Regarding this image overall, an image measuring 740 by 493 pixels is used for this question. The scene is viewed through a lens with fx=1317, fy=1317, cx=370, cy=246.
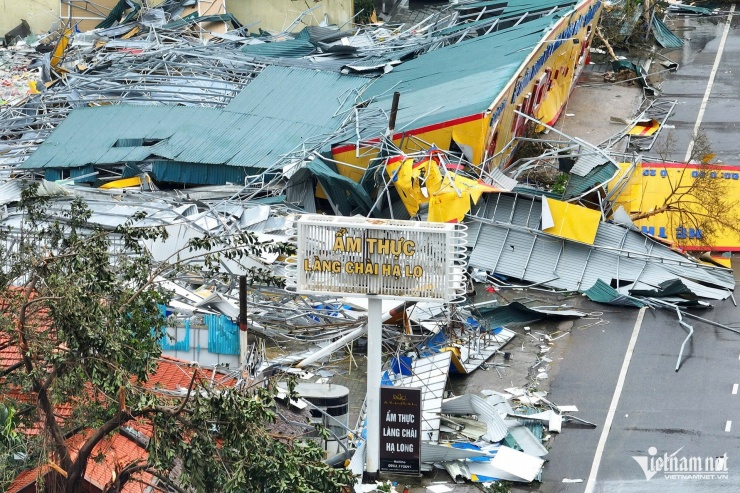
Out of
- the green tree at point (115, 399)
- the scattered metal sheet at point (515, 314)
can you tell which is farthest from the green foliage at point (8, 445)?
the scattered metal sheet at point (515, 314)

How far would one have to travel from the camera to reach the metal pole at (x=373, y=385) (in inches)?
827

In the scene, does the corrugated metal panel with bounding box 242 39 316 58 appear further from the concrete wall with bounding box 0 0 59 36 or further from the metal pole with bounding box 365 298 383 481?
the metal pole with bounding box 365 298 383 481

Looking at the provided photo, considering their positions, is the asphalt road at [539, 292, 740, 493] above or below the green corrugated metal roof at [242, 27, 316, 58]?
below

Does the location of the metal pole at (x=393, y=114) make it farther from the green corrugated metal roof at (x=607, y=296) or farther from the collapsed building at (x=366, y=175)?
the green corrugated metal roof at (x=607, y=296)

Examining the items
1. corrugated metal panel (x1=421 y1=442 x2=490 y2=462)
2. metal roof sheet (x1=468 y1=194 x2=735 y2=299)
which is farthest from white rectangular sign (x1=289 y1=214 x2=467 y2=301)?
metal roof sheet (x1=468 y1=194 x2=735 y2=299)

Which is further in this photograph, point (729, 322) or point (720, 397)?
point (729, 322)

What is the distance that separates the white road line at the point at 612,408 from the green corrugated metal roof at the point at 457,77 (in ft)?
21.7

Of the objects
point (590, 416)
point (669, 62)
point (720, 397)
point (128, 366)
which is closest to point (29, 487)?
point (128, 366)

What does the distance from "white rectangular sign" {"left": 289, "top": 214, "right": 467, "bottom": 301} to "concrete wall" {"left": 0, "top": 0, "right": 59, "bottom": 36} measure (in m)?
30.9

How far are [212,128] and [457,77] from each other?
21.6ft

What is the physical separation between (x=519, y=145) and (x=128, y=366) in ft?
66.1

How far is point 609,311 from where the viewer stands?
27875 mm

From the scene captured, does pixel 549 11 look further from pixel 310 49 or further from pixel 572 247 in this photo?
pixel 572 247

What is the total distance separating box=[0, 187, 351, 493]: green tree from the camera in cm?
1549
